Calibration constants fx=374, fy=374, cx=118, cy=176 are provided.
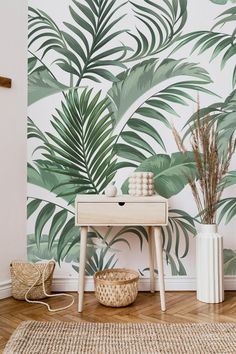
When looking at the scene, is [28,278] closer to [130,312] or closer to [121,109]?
[130,312]

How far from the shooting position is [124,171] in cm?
270

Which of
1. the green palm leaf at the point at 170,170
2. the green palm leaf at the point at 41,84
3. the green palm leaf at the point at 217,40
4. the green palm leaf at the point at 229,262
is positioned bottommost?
the green palm leaf at the point at 229,262

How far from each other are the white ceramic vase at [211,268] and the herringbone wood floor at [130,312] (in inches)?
2.5

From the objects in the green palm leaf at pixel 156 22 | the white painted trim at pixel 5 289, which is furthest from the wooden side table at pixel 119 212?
the green palm leaf at pixel 156 22

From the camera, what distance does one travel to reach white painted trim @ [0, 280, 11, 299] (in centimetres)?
252

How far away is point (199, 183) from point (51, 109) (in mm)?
1186

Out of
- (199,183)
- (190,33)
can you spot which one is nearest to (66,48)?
(190,33)

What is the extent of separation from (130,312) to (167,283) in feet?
1.69

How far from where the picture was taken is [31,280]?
2451 millimetres

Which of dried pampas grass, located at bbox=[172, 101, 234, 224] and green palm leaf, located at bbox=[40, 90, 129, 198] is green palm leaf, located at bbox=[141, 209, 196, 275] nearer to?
dried pampas grass, located at bbox=[172, 101, 234, 224]

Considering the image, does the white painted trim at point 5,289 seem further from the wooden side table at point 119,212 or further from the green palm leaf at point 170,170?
the green palm leaf at point 170,170

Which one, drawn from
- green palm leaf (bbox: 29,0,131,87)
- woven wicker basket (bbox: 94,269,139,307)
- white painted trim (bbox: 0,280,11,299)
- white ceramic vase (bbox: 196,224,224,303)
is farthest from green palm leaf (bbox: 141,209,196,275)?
green palm leaf (bbox: 29,0,131,87)

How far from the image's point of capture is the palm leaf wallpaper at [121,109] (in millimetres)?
2689

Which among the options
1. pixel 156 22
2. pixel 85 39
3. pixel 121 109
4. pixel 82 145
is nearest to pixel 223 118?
pixel 121 109
